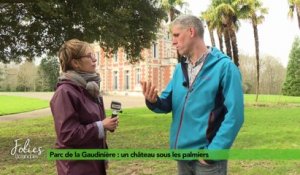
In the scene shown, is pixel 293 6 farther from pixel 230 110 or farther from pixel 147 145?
pixel 230 110

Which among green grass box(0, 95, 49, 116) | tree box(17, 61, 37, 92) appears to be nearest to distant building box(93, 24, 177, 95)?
tree box(17, 61, 37, 92)

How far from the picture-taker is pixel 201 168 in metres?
2.83

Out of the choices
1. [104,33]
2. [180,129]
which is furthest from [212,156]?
[104,33]

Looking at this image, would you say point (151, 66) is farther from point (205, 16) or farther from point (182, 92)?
point (182, 92)

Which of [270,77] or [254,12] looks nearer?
[254,12]

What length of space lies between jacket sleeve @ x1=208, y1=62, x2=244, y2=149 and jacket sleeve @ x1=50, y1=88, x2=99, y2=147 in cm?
86

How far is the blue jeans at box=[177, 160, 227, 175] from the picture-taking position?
2.80 m

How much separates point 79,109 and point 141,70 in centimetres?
4965

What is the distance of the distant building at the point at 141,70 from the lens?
168ft

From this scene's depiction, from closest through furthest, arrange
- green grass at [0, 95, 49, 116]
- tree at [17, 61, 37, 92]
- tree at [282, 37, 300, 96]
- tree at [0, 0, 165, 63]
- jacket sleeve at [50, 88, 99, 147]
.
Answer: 1. jacket sleeve at [50, 88, 99, 147]
2. tree at [0, 0, 165, 63]
3. green grass at [0, 95, 49, 116]
4. tree at [17, 61, 37, 92]
5. tree at [282, 37, 300, 96]

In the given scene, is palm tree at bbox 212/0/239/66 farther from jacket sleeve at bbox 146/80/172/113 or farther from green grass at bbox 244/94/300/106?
jacket sleeve at bbox 146/80/172/113

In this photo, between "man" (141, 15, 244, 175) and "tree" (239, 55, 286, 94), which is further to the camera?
"tree" (239, 55, 286, 94)

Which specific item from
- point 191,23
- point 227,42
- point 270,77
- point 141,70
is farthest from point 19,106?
point 270,77

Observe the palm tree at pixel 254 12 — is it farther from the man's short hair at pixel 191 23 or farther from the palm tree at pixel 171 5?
the man's short hair at pixel 191 23
